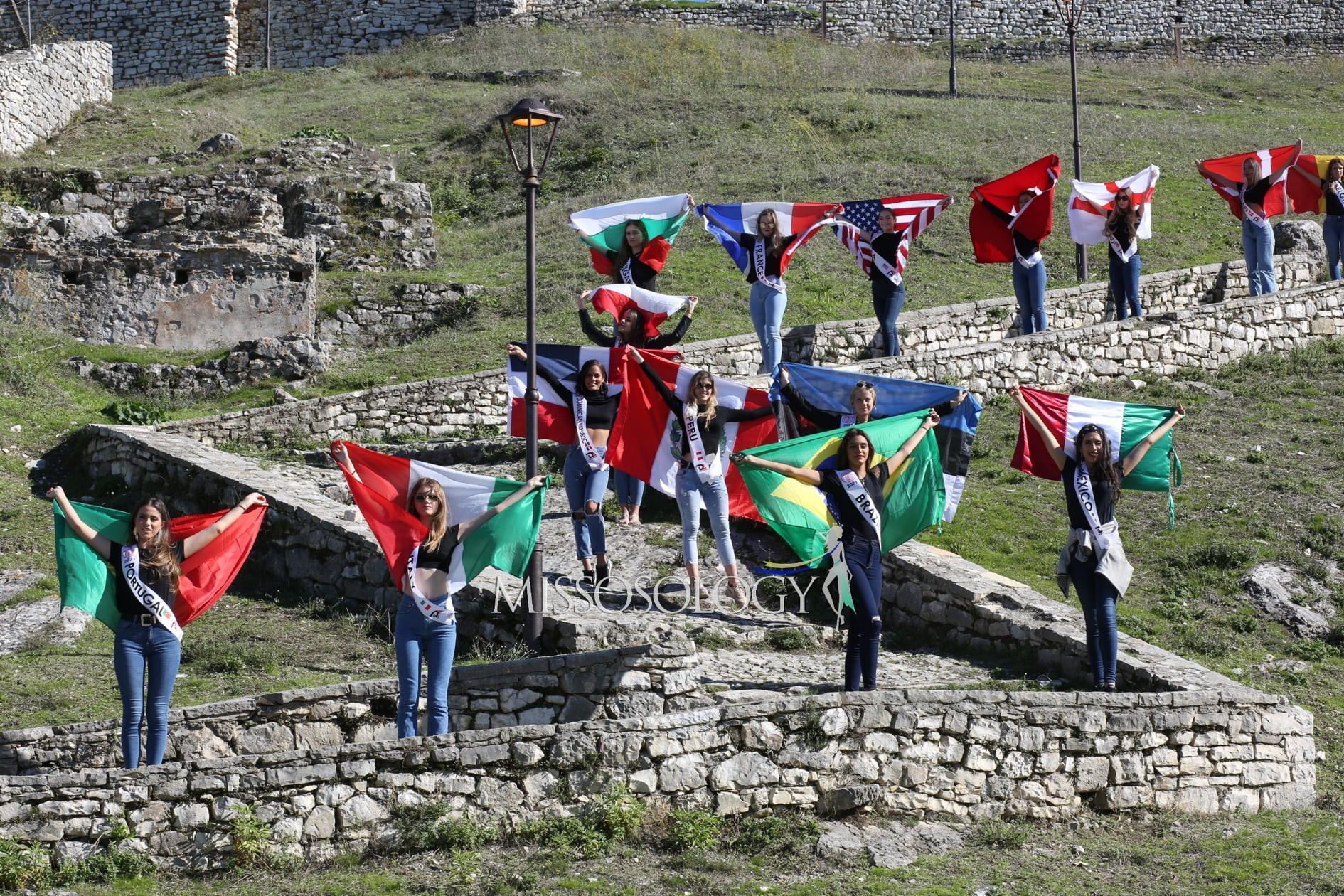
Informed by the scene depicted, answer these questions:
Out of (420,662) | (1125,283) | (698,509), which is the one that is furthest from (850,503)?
(1125,283)

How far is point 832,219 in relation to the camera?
1532 centimetres

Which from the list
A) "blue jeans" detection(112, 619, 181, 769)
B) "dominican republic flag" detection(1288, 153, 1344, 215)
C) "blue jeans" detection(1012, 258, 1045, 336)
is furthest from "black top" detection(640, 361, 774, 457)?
"dominican republic flag" detection(1288, 153, 1344, 215)

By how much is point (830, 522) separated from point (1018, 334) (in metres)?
8.57

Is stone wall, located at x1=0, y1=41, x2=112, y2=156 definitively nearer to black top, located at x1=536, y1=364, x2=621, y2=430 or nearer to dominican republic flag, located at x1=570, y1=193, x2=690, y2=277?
dominican republic flag, located at x1=570, y1=193, x2=690, y2=277

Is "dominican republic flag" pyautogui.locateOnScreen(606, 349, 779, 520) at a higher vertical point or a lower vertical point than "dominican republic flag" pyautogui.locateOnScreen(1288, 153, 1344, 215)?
lower

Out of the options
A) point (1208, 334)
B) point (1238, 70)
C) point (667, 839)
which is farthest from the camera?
point (1238, 70)

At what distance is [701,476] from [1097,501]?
8.40ft

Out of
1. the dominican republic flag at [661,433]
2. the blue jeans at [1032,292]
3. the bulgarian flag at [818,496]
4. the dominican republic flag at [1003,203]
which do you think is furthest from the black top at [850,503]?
the dominican republic flag at [1003,203]

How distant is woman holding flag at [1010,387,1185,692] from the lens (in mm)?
8875

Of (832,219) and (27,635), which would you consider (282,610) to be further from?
(832,219)

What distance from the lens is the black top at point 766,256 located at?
14320mm

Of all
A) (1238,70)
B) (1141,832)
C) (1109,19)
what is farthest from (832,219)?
(1109,19)

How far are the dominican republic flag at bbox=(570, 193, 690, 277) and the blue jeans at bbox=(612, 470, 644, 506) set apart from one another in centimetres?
329

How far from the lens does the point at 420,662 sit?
8039 millimetres
